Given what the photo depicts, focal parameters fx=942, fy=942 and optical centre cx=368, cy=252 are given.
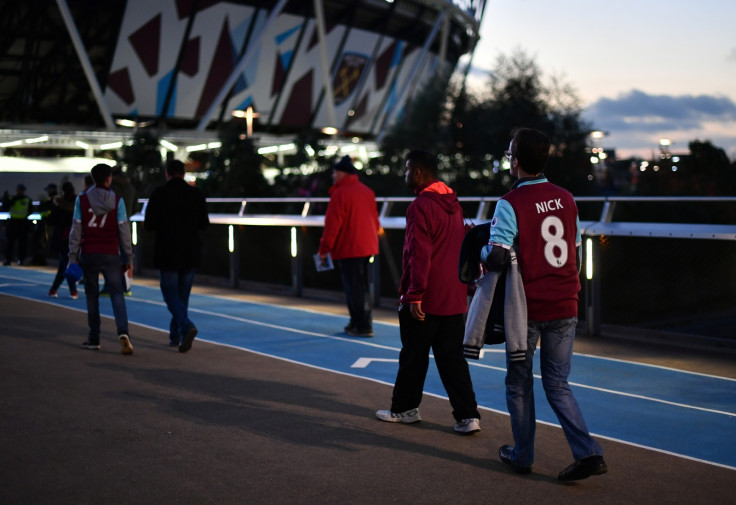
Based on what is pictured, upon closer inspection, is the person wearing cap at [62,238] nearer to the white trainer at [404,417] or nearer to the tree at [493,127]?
the white trainer at [404,417]

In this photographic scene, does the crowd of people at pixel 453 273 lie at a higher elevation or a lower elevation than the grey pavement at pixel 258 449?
higher

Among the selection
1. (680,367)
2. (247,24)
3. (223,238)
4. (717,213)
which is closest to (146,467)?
(680,367)

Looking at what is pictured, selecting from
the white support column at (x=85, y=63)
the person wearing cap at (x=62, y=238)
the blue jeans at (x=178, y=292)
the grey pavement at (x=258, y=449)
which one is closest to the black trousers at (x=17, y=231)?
the person wearing cap at (x=62, y=238)

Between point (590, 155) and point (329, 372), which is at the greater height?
point (590, 155)

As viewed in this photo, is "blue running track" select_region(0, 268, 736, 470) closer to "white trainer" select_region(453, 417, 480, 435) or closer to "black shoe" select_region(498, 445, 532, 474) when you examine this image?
"white trainer" select_region(453, 417, 480, 435)

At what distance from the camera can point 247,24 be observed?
202ft

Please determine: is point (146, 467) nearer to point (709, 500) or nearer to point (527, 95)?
point (709, 500)

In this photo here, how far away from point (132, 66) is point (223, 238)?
41.4 metres

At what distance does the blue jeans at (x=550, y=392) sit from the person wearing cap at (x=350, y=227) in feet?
18.7

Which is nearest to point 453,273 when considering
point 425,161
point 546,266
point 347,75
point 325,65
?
point 425,161

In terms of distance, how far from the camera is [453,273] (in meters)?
6.86

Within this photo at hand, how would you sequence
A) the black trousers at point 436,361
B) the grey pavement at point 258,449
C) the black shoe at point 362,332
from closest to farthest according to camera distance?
the grey pavement at point 258,449 < the black trousers at point 436,361 < the black shoe at point 362,332

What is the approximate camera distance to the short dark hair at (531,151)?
5512 millimetres

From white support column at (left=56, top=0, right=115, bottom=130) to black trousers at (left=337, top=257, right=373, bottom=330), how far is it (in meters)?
45.0
